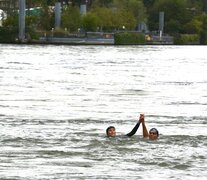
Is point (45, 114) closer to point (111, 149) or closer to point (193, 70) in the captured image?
point (111, 149)

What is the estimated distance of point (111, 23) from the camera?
165 meters

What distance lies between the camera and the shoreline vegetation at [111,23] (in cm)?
14862

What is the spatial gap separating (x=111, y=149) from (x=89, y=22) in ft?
422

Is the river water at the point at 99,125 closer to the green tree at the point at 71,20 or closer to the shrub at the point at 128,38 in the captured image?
the shrub at the point at 128,38

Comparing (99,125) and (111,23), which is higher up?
(99,125)

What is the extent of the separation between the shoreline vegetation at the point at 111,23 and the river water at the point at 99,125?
88.2 metres

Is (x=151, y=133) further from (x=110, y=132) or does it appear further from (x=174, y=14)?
(x=174, y=14)

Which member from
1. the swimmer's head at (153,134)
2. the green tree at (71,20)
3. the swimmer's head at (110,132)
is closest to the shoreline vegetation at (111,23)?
the green tree at (71,20)

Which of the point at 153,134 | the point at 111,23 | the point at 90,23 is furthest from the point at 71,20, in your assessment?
the point at 153,134

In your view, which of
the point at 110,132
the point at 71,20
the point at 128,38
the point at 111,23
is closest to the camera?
the point at 110,132

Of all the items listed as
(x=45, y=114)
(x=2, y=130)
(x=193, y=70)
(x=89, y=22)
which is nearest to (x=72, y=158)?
(x=2, y=130)

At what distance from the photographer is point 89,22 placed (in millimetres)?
155000

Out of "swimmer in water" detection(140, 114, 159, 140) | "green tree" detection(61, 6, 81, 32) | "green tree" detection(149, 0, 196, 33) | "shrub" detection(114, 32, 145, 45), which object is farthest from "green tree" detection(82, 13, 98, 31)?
"swimmer in water" detection(140, 114, 159, 140)

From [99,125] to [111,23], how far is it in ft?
437
